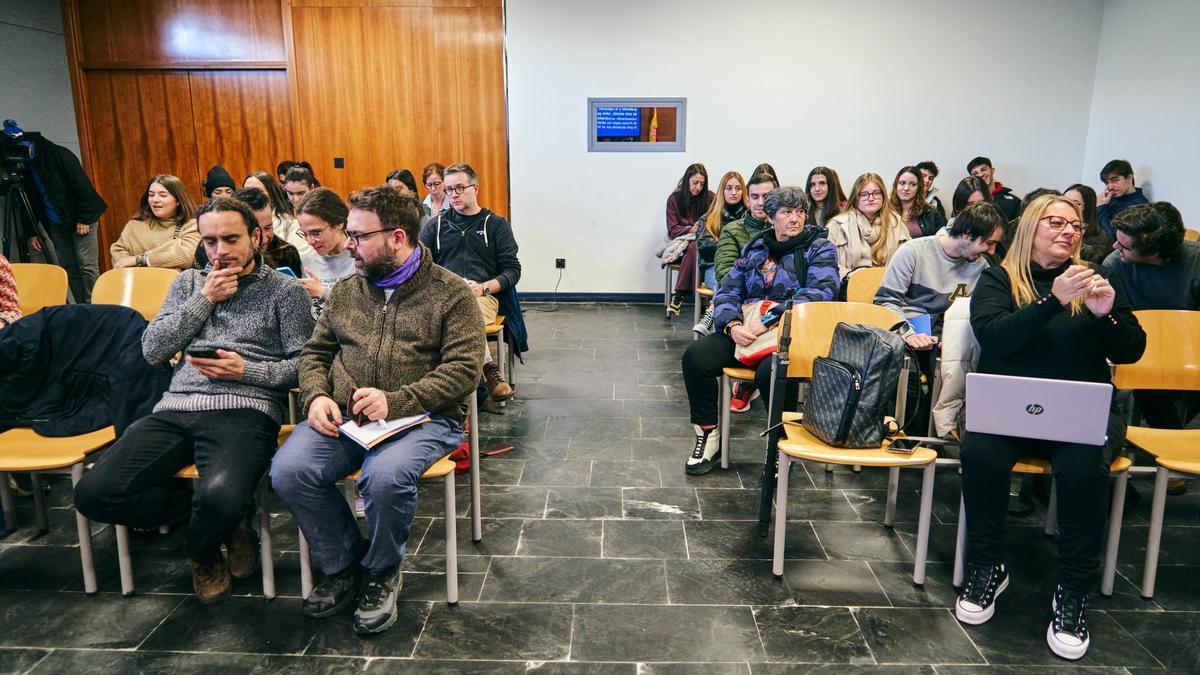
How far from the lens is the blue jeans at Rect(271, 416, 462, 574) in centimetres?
211

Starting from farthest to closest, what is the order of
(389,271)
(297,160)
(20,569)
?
(297,160), (20,569), (389,271)

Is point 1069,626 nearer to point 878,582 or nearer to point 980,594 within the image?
point 980,594

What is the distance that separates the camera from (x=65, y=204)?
5.72 metres

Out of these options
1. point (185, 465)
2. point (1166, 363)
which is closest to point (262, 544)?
point (185, 465)

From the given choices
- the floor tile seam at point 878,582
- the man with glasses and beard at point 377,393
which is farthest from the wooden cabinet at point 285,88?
the floor tile seam at point 878,582

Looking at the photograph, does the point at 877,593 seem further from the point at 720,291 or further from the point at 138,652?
the point at 138,652

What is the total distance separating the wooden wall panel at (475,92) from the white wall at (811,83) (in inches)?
5.2

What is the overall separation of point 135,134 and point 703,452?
21.8ft

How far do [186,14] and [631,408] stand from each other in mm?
5859

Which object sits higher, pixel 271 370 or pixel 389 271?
pixel 389 271

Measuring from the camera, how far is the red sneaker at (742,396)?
13.6 ft

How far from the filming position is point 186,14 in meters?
6.86

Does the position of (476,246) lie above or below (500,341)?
above

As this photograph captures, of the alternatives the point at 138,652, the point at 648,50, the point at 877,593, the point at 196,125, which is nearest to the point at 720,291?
the point at 877,593
